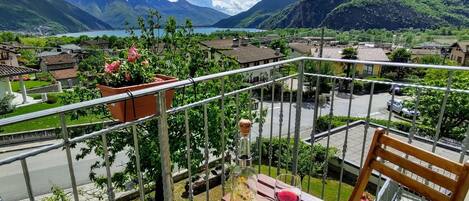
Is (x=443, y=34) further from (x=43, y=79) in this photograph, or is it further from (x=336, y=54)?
(x=43, y=79)

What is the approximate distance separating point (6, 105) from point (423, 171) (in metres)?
25.9

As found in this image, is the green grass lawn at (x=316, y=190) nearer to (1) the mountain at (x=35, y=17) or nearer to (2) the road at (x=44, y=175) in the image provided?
(2) the road at (x=44, y=175)

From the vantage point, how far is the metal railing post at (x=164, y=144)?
5.29 feet

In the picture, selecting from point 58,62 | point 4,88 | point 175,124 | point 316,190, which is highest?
point 175,124

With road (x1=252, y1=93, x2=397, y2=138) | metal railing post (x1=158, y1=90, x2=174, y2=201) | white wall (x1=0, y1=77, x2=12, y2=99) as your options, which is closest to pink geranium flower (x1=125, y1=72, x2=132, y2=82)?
metal railing post (x1=158, y1=90, x2=174, y2=201)

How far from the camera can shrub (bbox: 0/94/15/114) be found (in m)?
20.3

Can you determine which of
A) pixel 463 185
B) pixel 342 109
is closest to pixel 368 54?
pixel 342 109

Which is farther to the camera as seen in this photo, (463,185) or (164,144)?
(164,144)

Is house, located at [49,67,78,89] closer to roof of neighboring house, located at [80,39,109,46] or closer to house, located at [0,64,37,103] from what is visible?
house, located at [0,64,37,103]

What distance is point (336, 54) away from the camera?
1388 inches

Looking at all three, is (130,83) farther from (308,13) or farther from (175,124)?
Answer: (308,13)

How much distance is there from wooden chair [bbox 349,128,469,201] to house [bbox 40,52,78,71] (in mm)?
50210

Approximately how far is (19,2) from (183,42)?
175900mm

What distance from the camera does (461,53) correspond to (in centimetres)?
3866
